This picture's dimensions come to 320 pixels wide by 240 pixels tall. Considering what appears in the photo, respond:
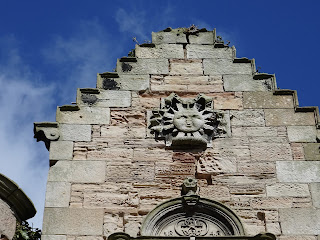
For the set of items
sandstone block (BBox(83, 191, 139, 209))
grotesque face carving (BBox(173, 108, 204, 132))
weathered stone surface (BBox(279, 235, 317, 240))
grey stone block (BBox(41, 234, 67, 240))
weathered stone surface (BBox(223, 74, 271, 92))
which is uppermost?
weathered stone surface (BBox(223, 74, 271, 92))

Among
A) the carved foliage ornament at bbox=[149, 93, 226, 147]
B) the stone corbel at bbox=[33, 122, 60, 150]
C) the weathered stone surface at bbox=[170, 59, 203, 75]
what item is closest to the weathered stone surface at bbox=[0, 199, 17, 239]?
the stone corbel at bbox=[33, 122, 60, 150]

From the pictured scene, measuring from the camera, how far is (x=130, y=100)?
10141 millimetres

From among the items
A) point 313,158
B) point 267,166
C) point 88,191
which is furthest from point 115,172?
point 313,158

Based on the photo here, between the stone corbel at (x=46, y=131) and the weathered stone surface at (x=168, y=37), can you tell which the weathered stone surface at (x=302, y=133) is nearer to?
the weathered stone surface at (x=168, y=37)

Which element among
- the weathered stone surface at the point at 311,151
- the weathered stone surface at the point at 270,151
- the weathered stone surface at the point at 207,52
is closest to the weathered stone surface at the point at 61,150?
the weathered stone surface at the point at 270,151

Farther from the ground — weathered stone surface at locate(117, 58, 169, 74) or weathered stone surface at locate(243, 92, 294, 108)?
weathered stone surface at locate(117, 58, 169, 74)

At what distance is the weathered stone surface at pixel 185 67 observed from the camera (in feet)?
34.7

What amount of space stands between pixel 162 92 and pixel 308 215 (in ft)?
8.49

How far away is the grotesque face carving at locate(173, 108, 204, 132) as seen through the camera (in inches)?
383

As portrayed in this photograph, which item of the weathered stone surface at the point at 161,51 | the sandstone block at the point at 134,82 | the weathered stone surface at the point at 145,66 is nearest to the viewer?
the sandstone block at the point at 134,82

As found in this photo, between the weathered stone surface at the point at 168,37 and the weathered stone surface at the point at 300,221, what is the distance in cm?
321

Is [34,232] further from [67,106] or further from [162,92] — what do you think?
[162,92]

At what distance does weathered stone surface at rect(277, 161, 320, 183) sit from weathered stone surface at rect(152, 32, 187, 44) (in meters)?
2.58

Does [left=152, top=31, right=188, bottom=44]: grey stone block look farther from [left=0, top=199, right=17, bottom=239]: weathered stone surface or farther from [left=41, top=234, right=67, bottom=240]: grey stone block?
[left=41, top=234, right=67, bottom=240]: grey stone block
